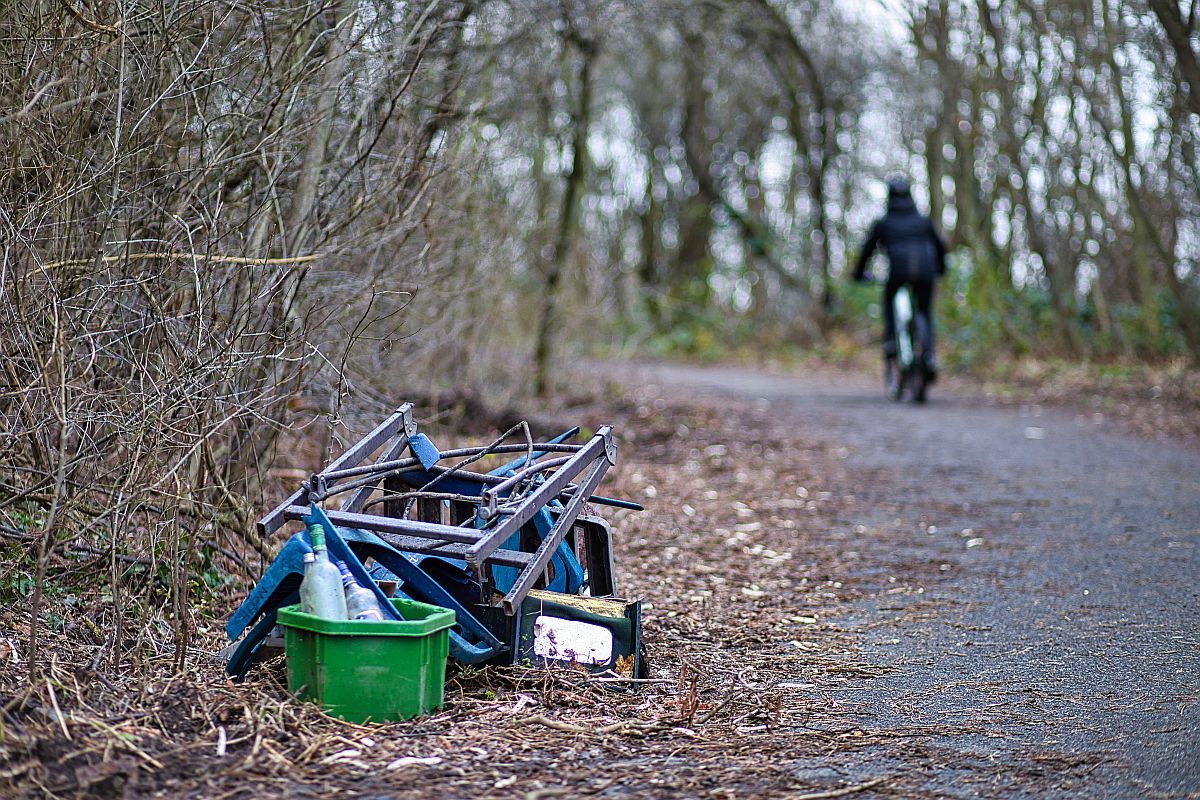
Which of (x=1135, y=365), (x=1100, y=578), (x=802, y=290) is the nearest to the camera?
(x=1100, y=578)

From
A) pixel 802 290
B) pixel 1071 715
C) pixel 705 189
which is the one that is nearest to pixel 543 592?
pixel 1071 715

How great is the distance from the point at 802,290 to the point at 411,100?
17.7 m

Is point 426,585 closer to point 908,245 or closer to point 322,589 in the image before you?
point 322,589

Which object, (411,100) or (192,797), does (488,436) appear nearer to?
(411,100)

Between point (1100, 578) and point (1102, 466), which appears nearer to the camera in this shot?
point (1100, 578)

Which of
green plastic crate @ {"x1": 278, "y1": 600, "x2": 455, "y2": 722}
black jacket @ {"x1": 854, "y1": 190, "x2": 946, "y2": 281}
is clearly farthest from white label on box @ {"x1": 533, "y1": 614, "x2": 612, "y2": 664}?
black jacket @ {"x1": 854, "y1": 190, "x2": 946, "y2": 281}

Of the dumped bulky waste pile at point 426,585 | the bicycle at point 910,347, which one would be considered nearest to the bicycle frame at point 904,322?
the bicycle at point 910,347

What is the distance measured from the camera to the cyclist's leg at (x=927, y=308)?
12.1 m

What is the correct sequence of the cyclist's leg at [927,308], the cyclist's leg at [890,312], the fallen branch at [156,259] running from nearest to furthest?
1. the fallen branch at [156,259]
2. the cyclist's leg at [927,308]
3. the cyclist's leg at [890,312]

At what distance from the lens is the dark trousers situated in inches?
477

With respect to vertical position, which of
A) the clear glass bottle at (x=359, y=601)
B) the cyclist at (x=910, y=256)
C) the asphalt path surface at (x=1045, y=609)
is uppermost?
the cyclist at (x=910, y=256)

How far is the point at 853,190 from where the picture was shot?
27.3 m

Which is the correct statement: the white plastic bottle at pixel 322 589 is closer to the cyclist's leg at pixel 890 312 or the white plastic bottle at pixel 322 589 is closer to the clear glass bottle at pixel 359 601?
the clear glass bottle at pixel 359 601

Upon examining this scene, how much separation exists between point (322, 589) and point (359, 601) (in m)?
0.13
